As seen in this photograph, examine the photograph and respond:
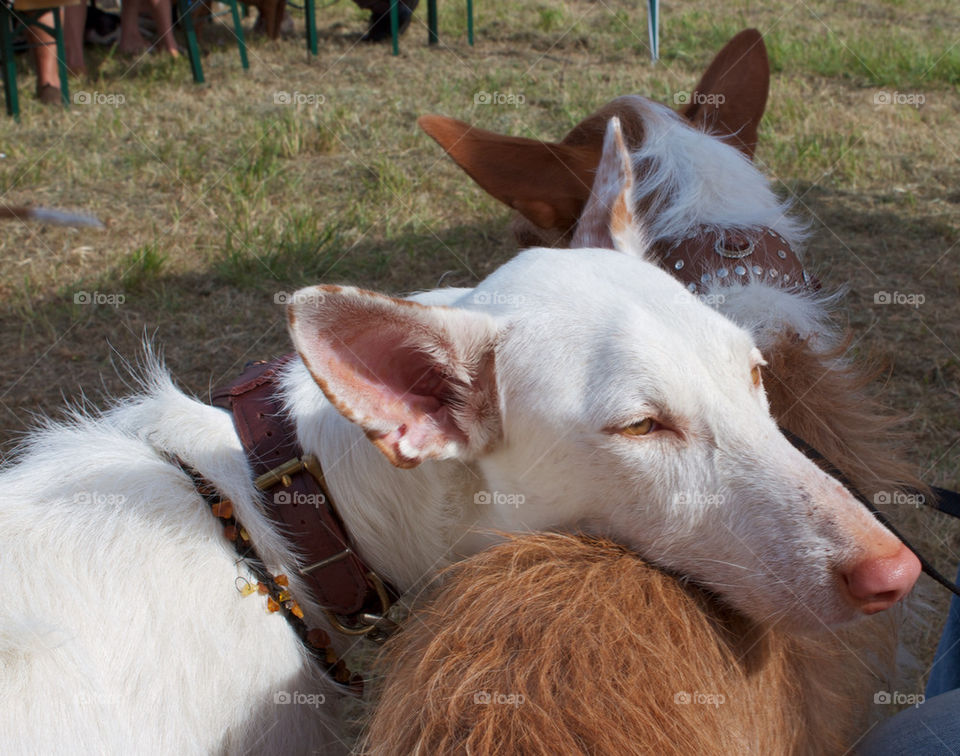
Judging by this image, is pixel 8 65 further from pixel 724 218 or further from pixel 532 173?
pixel 724 218

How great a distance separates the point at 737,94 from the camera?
119 inches

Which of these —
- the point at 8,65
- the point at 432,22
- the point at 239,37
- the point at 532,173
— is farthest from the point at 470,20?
the point at 532,173

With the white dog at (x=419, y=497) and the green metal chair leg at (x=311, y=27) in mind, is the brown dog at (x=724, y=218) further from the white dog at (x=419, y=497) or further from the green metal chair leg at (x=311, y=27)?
the green metal chair leg at (x=311, y=27)

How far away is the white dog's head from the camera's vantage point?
1.54 m

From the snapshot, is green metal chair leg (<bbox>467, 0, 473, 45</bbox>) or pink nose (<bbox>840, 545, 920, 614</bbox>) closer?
pink nose (<bbox>840, 545, 920, 614</bbox>)

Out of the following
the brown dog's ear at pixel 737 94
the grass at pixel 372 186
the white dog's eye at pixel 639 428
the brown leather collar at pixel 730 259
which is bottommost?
the grass at pixel 372 186

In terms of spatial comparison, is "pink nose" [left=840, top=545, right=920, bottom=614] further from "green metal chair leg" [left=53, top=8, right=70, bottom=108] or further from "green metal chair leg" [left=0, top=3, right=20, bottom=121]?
"green metal chair leg" [left=53, top=8, right=70, bottom=108]

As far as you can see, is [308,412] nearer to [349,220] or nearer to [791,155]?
[349,220]

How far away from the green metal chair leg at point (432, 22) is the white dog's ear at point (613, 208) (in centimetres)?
791

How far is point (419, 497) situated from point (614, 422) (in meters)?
0.50

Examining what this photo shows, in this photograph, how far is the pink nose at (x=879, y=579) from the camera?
146cm

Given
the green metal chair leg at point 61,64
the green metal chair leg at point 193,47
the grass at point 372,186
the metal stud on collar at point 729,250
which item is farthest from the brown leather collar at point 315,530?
the green metal chair leg at point 193,47

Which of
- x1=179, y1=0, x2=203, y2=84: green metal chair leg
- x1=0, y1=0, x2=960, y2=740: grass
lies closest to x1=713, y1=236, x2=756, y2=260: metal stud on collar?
x1=0, y1=0, x2=960, y2=740: grass

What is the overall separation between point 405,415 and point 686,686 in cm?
71
